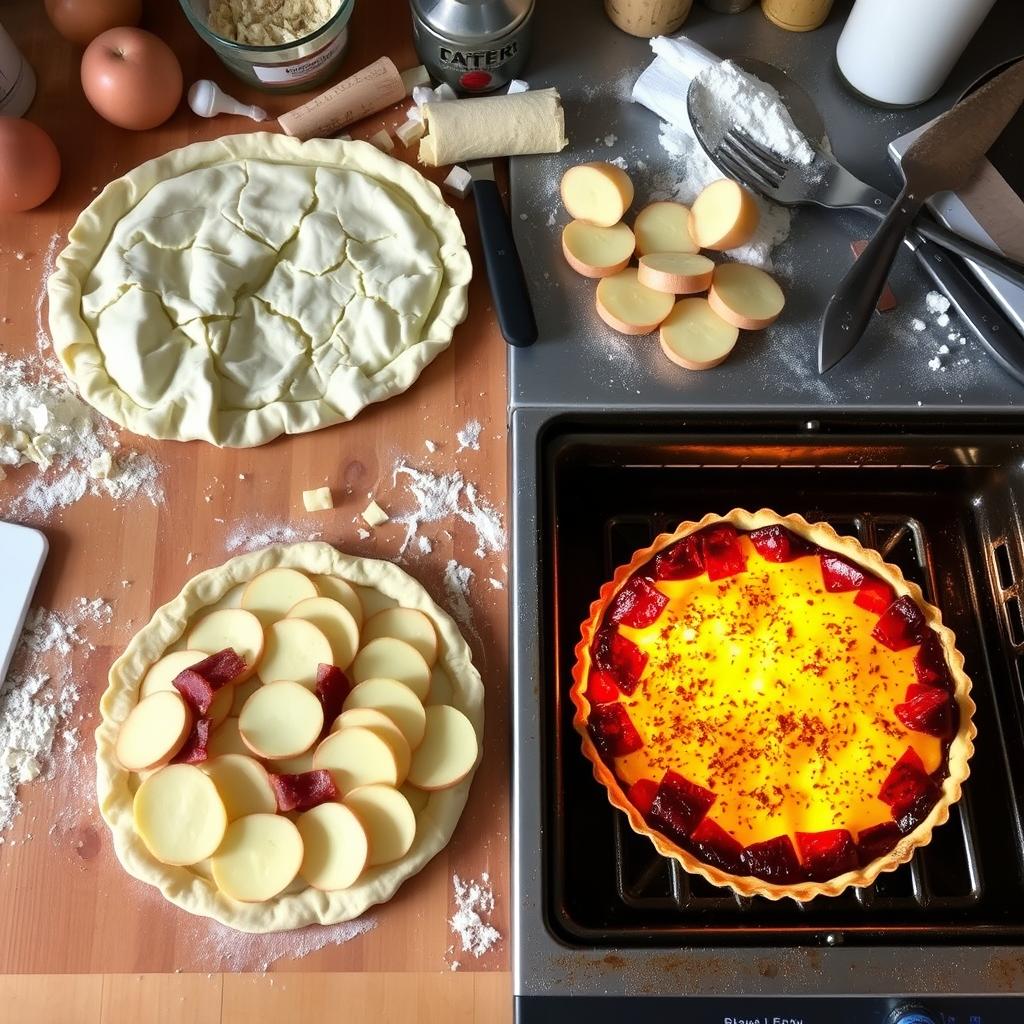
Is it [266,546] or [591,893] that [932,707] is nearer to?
[591,893]

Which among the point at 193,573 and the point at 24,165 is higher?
the point at 24,165

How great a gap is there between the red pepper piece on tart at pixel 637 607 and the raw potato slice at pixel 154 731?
0.49 m

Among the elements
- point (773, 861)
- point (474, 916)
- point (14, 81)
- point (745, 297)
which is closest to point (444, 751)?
point (474, 916)

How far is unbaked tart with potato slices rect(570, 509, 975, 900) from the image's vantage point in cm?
108

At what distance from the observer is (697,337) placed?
1.19 m

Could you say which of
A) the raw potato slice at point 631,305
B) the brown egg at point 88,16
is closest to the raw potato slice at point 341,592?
the raw potato slice at point 631,305

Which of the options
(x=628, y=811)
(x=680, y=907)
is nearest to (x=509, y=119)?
(x=628, y=811)

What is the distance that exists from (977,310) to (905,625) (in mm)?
408

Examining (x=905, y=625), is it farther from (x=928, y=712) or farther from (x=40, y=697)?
(x=40, y=697)

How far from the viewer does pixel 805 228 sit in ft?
4.14

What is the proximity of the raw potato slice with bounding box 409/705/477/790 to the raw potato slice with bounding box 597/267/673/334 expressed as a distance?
51 cm

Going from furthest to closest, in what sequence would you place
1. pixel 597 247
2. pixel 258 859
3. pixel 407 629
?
1. pixel 597 247
2. pixel 407 629
3. pixel 258 859

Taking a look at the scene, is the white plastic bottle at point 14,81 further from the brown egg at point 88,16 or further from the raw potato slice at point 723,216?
the raw potato slice at point 723,216

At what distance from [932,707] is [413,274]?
0.81m
